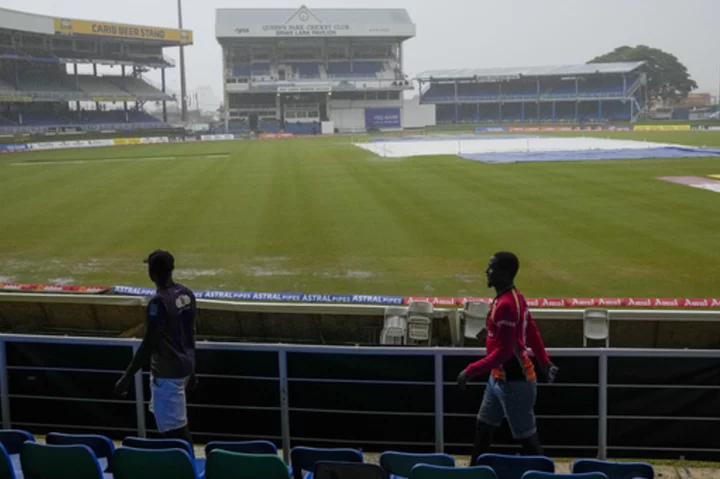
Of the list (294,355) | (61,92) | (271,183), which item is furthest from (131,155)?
(294,355)

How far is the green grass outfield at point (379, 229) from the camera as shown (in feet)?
49.8

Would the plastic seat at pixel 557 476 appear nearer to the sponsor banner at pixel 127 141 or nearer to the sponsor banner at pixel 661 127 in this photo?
the sponsor banner at pixel 127 141

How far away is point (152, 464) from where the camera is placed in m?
4.51

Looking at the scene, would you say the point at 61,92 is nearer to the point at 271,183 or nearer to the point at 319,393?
the point at 271,183

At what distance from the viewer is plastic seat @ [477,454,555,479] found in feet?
14.9

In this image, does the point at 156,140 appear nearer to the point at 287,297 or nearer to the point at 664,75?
the point at 287,297

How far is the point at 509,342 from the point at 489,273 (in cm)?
53

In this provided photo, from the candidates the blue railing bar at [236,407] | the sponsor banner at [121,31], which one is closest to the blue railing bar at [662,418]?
the blue railing bar at [236,407]

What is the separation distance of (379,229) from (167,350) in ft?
49.6

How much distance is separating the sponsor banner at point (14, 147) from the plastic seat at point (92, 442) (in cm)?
6108

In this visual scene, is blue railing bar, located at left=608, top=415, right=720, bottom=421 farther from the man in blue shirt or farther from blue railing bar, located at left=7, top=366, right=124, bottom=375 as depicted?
blue railing bar, located at left=7, top=366, right=124, bottom=375

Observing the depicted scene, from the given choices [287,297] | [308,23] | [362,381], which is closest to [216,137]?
[308,23]

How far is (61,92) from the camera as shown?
264ft

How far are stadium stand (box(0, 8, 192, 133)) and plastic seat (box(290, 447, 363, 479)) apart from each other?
2989 inches
